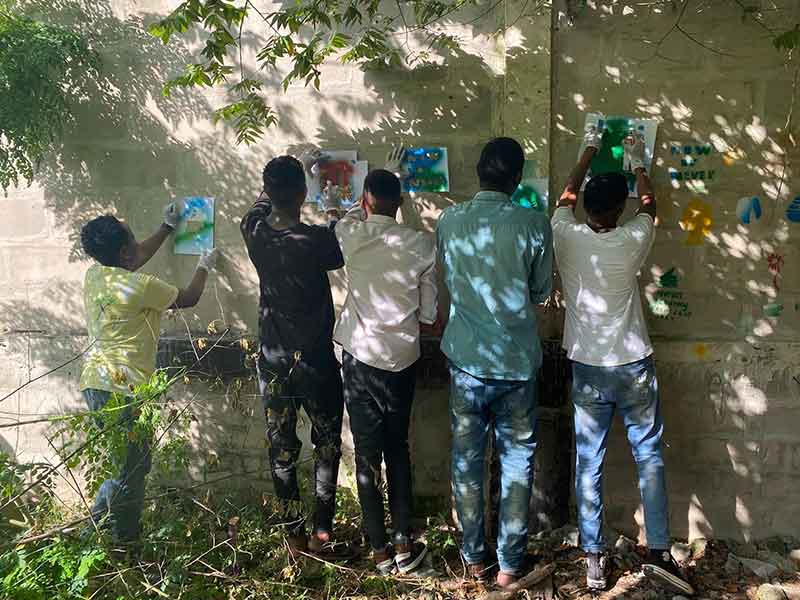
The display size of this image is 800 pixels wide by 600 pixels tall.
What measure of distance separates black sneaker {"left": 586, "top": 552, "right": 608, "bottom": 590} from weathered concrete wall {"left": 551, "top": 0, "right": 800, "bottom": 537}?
63 centimetres

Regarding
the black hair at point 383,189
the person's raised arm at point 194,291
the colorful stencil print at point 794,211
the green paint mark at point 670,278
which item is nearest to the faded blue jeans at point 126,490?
the person's raised arm at point 194,291

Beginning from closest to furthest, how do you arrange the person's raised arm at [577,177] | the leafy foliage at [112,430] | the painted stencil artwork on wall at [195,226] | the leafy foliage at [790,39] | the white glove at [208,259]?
the leafy foliage at [112,430] < the leafy foliage at [790,39] < the person's raised arm at [577,177] < the white glove at [208,259] < the painted stencil artwork on wall at [195,226]

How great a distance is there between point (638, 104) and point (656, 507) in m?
2.13

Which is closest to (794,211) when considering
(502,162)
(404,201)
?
(502,162)

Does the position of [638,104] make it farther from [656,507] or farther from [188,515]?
[188,515]

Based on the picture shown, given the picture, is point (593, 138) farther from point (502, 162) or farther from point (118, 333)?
point (118, 333)

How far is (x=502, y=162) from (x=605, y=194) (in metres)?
0.53

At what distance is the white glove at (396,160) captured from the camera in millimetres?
3947

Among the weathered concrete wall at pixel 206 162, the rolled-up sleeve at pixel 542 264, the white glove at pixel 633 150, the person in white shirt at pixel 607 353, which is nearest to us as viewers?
the rolled-up sleeve at pixel 542 264

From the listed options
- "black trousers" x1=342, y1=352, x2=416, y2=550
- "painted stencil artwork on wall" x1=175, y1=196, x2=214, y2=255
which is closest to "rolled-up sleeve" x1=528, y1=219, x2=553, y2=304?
"black trousers" x1=342, y1=352, x2=416, y2=550

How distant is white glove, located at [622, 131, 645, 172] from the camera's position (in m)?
3.77

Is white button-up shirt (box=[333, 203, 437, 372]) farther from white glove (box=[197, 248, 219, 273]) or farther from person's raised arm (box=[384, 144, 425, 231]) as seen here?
white glove (box=[197, 248, 219, 273])

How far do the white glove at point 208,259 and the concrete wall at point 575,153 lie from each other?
9cm

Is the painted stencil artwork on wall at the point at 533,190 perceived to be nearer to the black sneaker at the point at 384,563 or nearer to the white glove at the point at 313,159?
the white glove at the point at 313,159
